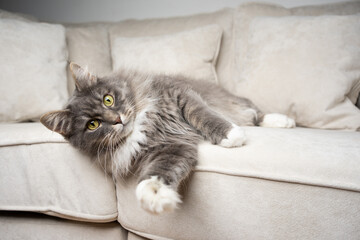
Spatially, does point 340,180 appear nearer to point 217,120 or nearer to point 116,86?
point 217,120

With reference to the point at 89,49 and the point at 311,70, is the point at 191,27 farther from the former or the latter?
the point at 311,70

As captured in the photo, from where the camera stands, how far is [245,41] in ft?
6.56

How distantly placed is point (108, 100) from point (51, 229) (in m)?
0.76

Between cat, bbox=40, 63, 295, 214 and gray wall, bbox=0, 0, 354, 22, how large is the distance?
1.70 metres

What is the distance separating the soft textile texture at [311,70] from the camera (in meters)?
1.39

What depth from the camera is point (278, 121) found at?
4.82 ft

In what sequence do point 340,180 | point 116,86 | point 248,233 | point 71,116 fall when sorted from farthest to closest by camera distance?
point 116,86 < point 71,116 < point 248,233 < point 340,180

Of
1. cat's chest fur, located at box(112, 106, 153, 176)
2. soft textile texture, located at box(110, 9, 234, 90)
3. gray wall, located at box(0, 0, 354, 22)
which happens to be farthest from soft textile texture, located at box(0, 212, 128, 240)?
gray wall, located at box(0, 0, 354, 22)

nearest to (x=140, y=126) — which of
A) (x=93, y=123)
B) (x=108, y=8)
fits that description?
(x=93, y=123)

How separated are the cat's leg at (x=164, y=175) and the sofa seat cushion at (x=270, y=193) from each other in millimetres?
74

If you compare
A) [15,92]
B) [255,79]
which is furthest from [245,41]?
[15,92]

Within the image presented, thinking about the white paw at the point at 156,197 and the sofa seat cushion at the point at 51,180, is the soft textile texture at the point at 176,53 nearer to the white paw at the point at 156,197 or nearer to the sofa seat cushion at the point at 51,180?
the sofa seat cushion at the point at 51,180

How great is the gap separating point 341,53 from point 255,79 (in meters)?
0.52

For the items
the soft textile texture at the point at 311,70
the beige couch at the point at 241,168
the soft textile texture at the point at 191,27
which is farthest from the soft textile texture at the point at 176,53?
the soft textile texture at the point at 311,70
